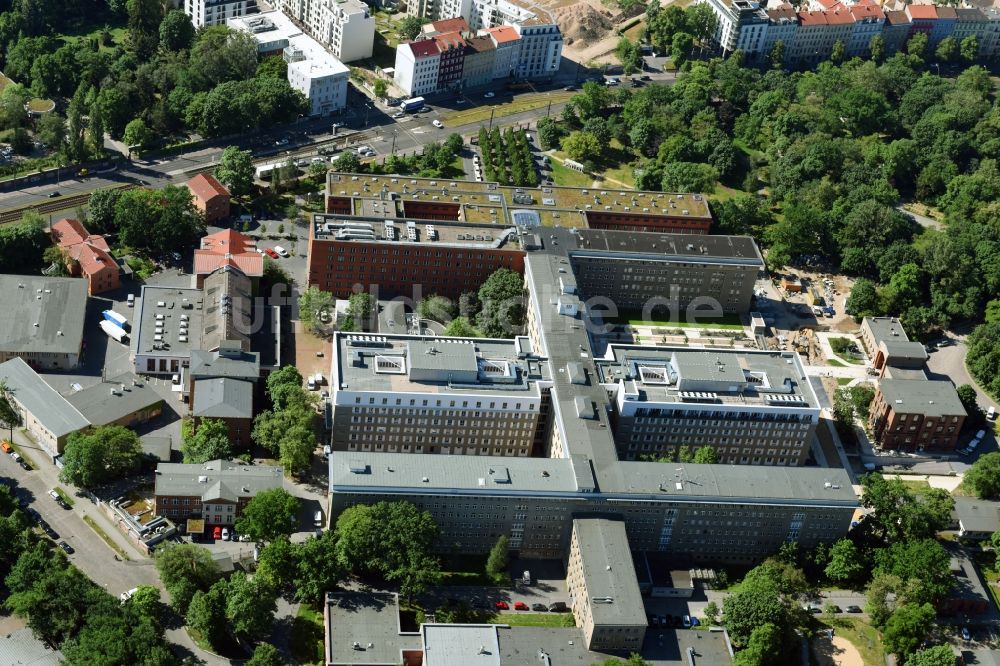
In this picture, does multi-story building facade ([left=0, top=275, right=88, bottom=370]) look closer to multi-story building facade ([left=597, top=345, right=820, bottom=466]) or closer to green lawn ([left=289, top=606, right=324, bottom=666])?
green lawn ([left=289, top=606, right=324, bottom=666])

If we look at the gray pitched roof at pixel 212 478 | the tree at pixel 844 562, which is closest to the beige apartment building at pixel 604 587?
the tree at pixel 844 562

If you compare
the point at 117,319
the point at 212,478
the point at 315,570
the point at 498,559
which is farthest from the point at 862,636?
the point at 117,319

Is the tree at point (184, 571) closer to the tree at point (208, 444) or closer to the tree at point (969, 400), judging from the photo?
the tree at point (208, 444)

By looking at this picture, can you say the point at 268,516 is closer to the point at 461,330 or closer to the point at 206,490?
the point at 206,490

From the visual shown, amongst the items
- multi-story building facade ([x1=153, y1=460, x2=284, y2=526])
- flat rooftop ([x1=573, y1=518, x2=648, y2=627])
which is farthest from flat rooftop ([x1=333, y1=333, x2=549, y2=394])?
flat rooftop ([x1=573, y1=518, x2=648, y2=627])

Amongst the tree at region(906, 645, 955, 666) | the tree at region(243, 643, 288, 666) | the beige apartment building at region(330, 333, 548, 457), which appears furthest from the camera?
the beige apartment building at region(330, 333, 548, 457)

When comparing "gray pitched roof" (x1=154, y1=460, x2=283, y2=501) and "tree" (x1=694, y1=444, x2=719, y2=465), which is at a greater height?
"tree" (x1=694, y1=444, x2=719, y2=465)
